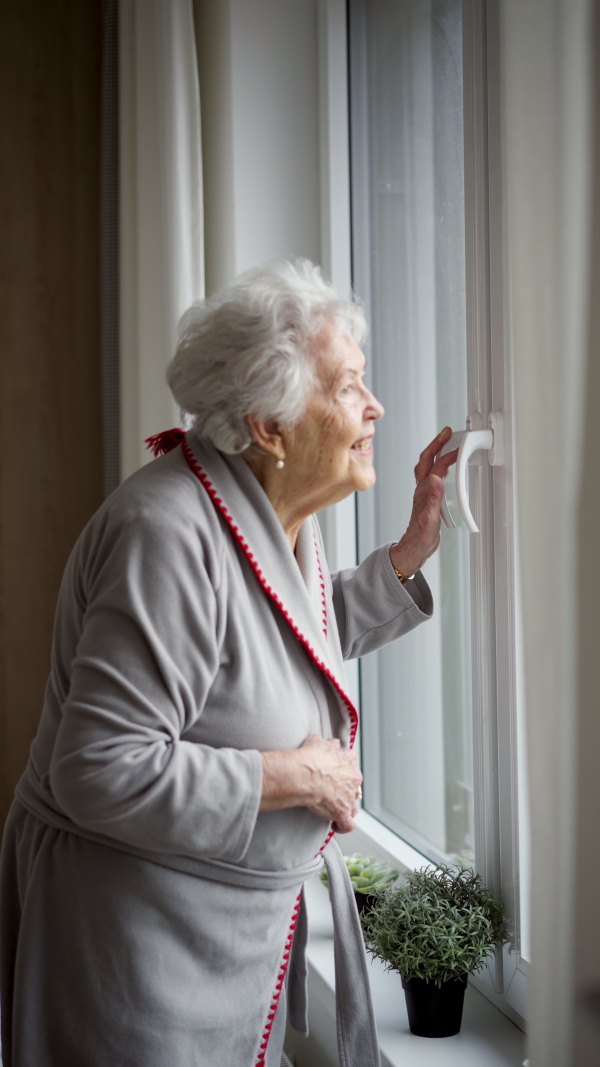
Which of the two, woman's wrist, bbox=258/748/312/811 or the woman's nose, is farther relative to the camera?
the woman's nose

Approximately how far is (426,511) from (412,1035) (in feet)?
2.71

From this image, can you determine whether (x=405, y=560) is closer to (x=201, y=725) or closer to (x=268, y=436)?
(x=268, y=436)

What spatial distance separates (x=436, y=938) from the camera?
1286 millimetres

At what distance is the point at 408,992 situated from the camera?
1372 millimetres

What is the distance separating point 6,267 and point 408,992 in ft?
7.12

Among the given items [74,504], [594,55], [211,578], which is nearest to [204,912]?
[211,578]

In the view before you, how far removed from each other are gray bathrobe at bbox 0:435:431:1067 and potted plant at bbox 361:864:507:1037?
19cm

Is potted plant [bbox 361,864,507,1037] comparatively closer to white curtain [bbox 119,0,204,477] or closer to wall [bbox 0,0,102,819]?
white curtain [bbox 119,0,204,477]

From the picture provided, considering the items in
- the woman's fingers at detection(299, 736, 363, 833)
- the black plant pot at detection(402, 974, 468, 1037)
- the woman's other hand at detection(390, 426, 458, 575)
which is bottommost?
the black plant pot at detection(402, 974, 468, 1037)

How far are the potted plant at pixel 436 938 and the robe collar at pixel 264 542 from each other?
Result: 32 cm

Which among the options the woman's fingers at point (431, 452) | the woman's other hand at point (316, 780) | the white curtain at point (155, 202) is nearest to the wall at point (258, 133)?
→ the white curtain at point (155, 202)

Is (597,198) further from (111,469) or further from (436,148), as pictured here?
(111,469)

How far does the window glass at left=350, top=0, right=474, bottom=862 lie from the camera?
164 cm

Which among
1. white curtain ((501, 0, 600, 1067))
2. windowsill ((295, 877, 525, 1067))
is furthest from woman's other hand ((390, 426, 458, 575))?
windowsill ((295, 877, 525, 1067))
